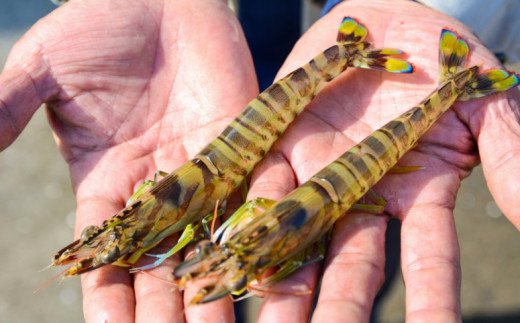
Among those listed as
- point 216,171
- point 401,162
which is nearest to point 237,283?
point 216,171

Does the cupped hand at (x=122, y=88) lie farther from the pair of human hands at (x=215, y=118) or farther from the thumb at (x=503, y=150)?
the thumb at (x=503, y=150)

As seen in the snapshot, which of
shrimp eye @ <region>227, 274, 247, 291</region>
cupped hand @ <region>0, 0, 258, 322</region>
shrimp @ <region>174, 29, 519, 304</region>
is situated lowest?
shrimp eye @ <region>227, 274, 247, 291</region>

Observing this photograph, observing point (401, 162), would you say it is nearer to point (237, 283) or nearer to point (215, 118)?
point (215, 118)

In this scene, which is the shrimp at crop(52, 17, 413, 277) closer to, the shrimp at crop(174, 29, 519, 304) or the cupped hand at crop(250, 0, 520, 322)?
the cupped hand at crop(250, 0, 520, 322)

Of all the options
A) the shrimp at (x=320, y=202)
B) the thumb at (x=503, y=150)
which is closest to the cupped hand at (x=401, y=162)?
the thumb at (x=503, y=150)

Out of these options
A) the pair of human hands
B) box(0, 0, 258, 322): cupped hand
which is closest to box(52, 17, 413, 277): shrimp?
the pair of human hands
